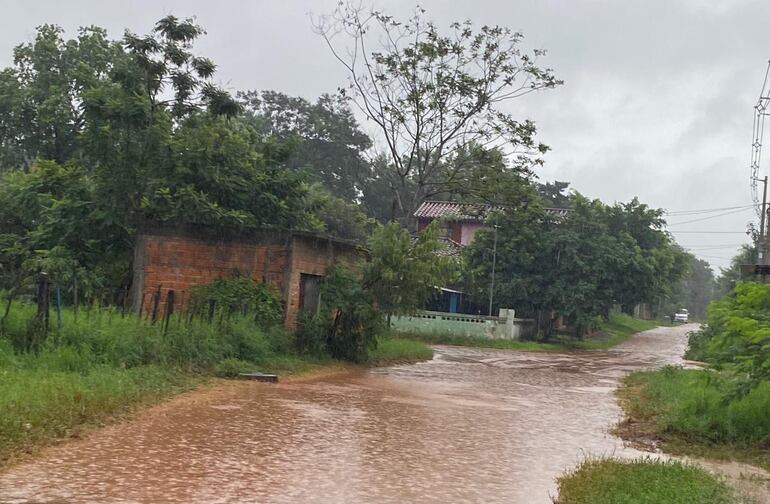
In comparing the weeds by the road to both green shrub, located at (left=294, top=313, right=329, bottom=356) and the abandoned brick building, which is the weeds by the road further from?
the abandoned brick building

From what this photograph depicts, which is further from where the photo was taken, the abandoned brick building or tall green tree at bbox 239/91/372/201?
tall green tree at bbox 239/91/372/201

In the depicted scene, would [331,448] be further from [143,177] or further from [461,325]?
[461,325]

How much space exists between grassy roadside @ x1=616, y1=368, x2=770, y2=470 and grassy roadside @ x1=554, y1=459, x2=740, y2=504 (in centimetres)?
209

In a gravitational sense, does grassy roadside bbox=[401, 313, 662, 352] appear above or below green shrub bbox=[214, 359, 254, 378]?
above

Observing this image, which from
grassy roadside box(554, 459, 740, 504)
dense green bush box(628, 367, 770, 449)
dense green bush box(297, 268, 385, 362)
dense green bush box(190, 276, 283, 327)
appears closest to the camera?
grassy roadside box(554, 459, 740, 504)

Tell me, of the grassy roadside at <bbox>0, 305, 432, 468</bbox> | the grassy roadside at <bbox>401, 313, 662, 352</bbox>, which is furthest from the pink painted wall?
the grassy roadside at <bbox>0, 305, 432, 468</bbox>

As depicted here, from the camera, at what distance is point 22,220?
2319 centimetres

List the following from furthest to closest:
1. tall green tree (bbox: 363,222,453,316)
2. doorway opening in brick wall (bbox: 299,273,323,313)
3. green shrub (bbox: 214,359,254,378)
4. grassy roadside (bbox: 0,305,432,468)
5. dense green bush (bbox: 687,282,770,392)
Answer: doorway opening in brick wall (bbox: 299,273,323,313) → tall green tree (bbox: 363,222,453,316) → green shrub (bbox: 214,359,254,378) → dense green bush (bbox: 687,282,770,392) → grassy roadside (bbox: 0,305,432,468)

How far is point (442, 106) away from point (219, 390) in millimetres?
15200

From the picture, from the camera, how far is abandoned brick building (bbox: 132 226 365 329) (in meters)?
18.7

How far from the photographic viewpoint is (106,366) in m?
11.9

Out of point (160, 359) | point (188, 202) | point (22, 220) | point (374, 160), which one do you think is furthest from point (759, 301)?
point (374, 160)

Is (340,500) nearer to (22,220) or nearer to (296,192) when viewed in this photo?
(296,192)

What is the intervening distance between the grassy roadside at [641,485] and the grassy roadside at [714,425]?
2.09m
